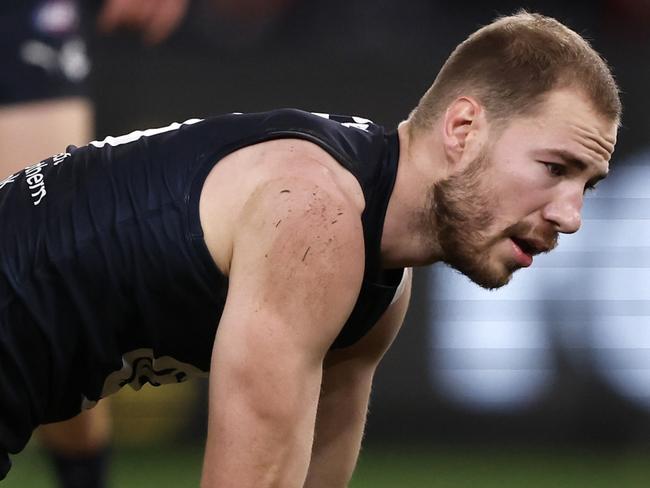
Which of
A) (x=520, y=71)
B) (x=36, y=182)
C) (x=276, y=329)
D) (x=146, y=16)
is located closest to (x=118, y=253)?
(x=36, y=182)

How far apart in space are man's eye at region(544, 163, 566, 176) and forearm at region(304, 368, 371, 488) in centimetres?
65

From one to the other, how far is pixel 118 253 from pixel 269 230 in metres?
0.29

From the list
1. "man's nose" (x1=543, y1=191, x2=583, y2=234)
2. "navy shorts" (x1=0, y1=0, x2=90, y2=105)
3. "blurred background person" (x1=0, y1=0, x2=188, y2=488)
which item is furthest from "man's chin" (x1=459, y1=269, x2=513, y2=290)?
"navy shorts" (x1=0, y1=0, x2=90, y2=105)

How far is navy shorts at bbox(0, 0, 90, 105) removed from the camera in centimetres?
368

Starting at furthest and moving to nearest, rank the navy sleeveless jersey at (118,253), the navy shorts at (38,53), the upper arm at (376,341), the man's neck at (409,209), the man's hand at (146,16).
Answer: the man's hand at (146,16)
the navy shorts at (38,53)
the upper arm at (376,341)
the man's neck at (409,209)
the navy sleeveless jersey at (118,253)

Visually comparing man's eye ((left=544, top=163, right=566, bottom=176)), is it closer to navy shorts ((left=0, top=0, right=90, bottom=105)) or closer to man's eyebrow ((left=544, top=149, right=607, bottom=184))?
man's eyebrow ((left=544, top=149, right=607, bottom=184))

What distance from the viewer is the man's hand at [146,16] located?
162 inches

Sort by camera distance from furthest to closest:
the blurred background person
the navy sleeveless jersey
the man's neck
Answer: the blurred background person → the man's neck → the navy sleeveless jersey

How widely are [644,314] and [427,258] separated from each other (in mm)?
3116

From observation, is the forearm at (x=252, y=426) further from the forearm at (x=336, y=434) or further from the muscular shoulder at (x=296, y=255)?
the forearm at (x=336, y=434)

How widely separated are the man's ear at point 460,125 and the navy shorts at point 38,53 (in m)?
1.71

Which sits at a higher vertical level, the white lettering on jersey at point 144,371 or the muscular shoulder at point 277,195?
the muscular shoulder at point 277,195

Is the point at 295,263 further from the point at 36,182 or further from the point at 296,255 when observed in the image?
the point at 36,182

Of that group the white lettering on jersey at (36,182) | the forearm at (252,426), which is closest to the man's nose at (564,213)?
the forearm at (252,426)
